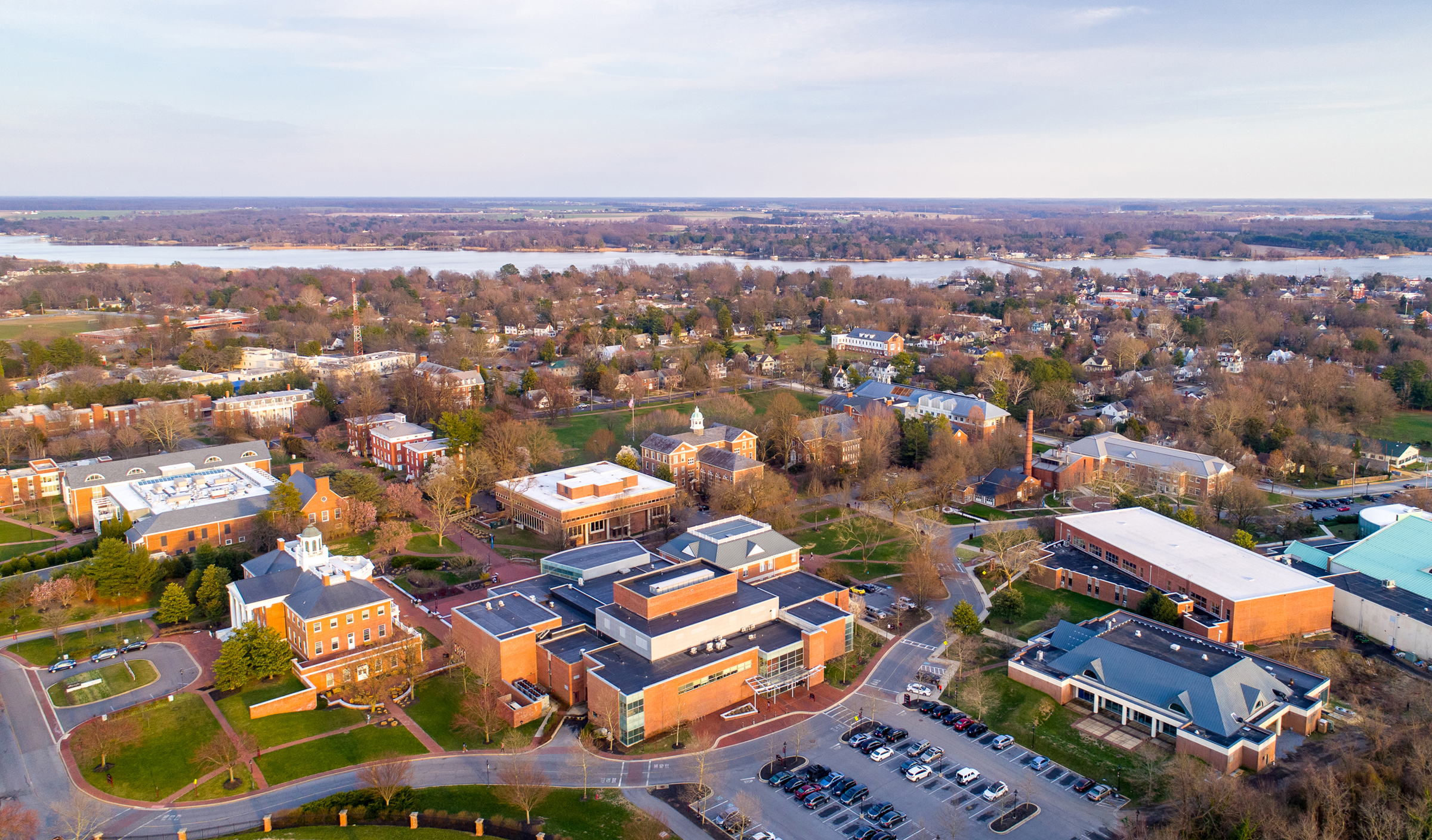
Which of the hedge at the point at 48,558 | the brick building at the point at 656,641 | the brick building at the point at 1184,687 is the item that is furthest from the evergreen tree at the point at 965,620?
the hedge at the point at 48,558

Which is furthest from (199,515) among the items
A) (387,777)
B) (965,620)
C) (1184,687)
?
(1184,687)

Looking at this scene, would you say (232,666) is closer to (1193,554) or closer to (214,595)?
(214,595)

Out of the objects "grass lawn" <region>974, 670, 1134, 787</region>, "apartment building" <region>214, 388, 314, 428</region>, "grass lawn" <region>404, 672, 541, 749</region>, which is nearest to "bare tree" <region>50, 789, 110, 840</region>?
"grass lawn" <region>404, 672, 541, 749</region>

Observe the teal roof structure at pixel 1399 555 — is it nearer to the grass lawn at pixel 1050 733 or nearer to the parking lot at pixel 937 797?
the grass lawn at pixel 1050 733

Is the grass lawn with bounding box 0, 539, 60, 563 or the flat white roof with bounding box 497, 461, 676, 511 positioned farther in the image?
the flat white roof with bounding box 497, 461, 676, 511

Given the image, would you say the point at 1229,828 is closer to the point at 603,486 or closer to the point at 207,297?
the point at 603,486

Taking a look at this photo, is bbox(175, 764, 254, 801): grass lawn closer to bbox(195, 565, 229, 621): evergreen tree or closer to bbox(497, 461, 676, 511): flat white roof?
bbox(195, 565, 229, 621): evergreen tree

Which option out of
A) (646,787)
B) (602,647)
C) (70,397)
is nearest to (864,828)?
(646,787)
